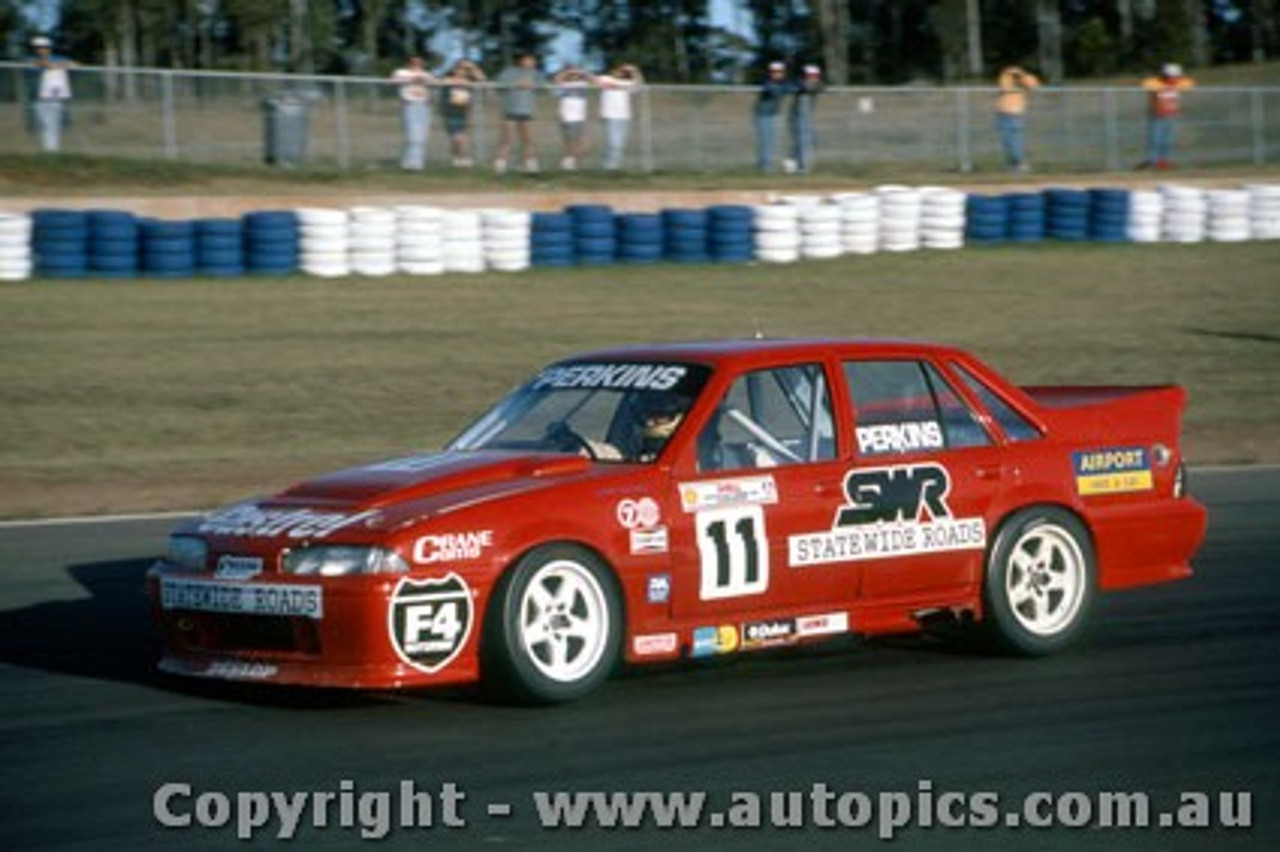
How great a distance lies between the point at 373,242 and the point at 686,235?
4.09 meters

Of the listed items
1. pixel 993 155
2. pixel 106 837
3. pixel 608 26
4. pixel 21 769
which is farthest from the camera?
pixel 608 26

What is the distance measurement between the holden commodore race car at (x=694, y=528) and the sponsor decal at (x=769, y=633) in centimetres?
1

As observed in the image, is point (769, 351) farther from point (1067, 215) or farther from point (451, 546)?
point (1067, 215)

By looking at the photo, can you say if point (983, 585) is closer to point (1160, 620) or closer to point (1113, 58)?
point (1160, 620)

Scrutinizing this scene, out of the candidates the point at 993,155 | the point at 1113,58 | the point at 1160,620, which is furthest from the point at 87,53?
the point at 1160,620

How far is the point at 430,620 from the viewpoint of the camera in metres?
7.79

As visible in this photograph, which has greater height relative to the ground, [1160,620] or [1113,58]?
[1113,58]

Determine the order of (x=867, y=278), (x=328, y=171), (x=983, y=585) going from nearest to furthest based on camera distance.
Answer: (x=983, y=585), (x=867, y=278), (x=328, y=171)

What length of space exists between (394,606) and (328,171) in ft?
72.6

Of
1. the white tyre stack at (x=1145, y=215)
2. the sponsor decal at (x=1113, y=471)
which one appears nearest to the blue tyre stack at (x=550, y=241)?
the white tyre stack at (x=1145, y=215)

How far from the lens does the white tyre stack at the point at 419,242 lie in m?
25.0

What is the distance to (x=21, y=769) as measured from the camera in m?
7.16

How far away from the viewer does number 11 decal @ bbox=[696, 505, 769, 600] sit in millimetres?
8359

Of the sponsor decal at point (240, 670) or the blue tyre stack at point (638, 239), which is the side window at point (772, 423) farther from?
the blue tyre stack at point (638, 239)
